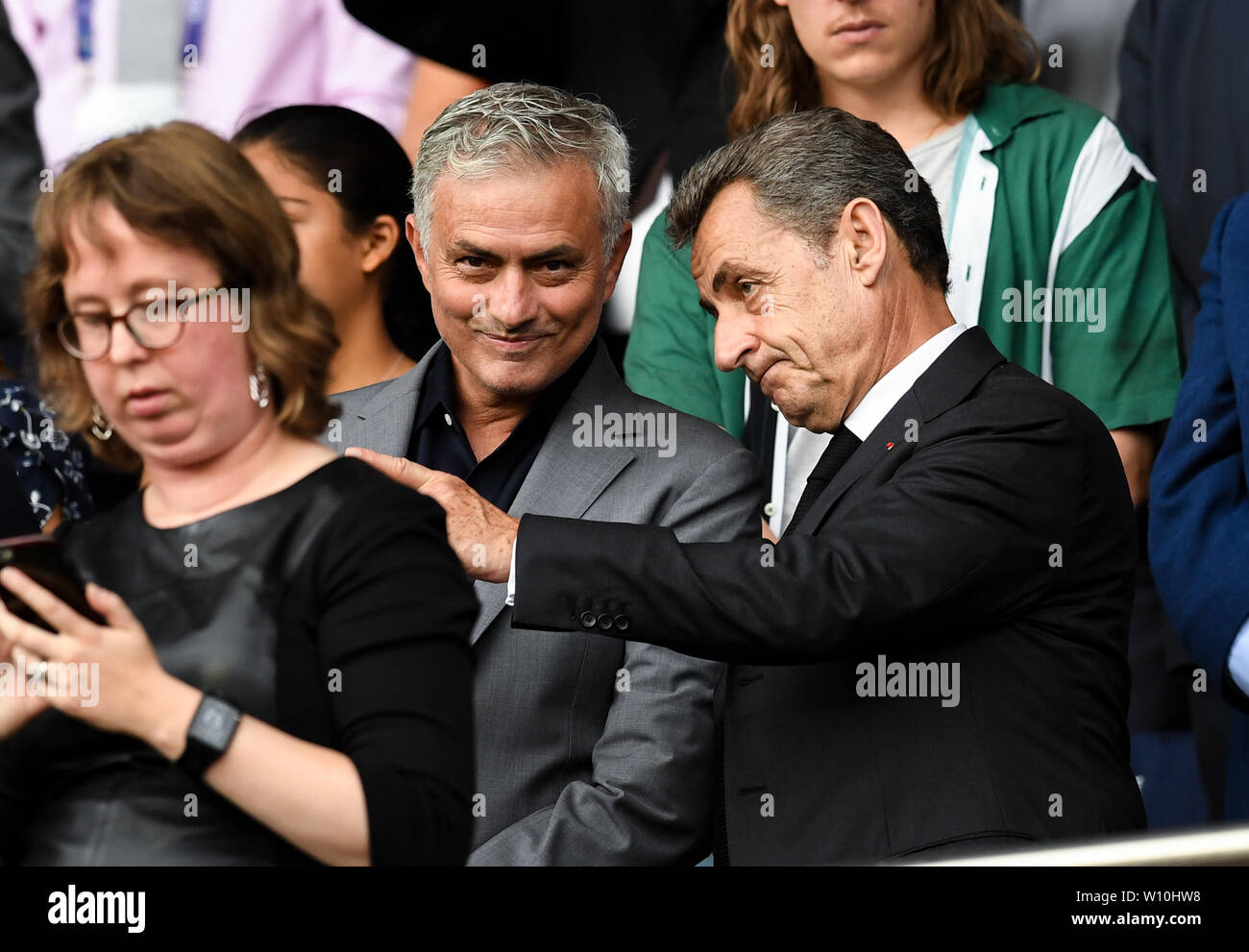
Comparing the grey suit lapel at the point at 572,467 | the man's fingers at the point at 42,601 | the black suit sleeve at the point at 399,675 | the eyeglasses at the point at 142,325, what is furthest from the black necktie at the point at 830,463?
the man's fingers at the point at 42,601

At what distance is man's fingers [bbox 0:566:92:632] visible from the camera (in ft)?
6.38

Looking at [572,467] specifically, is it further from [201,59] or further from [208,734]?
[201,59]

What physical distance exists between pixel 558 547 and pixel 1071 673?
70 centimetres

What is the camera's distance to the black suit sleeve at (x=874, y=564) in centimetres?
222

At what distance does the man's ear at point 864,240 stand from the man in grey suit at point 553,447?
1.00 feet

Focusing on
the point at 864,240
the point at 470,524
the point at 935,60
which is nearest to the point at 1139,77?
the point at 935,60

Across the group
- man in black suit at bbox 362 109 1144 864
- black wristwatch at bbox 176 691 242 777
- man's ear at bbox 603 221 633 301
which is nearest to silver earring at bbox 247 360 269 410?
man in black suit at bbox 362 109 1144 864

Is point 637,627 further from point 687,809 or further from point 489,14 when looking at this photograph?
point 489,14

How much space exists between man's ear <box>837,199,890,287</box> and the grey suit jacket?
1.03ft

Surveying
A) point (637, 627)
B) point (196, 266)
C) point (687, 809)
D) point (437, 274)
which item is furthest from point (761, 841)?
point (196, 266)

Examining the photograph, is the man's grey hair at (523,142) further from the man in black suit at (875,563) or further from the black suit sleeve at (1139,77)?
the black suit sleeve at (1139,77)

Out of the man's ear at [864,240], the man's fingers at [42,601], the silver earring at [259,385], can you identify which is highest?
the man's ear at [864,240]

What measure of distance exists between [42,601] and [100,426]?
0.24 m

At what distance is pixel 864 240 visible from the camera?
2.50 meters
